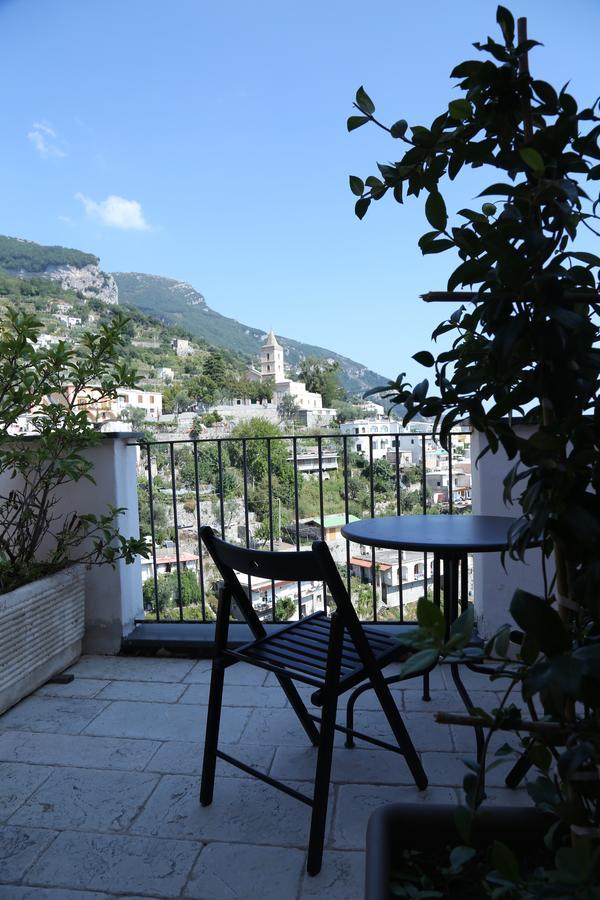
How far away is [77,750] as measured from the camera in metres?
2.32

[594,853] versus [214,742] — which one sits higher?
[594,853]

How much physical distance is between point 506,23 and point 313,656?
1572mm

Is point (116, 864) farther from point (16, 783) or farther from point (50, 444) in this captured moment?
point (50, 444)

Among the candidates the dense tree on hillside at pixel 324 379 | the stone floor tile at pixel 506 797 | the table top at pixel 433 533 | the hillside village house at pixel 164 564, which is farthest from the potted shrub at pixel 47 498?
the dense tree on hillside at pixel 324 379

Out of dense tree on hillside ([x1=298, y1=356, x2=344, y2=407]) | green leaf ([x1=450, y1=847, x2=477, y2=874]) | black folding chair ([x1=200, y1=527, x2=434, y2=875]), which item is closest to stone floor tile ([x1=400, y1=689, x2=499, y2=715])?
black folding chair ([x1=200, y1=527, x2=434, y2=875])

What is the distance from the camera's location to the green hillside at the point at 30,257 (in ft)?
109

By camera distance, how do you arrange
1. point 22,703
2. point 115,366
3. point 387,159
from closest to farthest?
point 387,159 < point 22,703 < point 115,366

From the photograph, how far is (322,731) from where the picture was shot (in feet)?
5.39

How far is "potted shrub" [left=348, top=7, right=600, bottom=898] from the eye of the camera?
686 mm

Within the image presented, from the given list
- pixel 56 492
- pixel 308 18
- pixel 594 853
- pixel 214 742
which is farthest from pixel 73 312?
pixel 594 853

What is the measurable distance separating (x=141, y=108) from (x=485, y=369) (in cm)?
6253

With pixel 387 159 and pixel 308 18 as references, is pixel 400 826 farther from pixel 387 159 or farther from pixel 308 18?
pixel 308 18

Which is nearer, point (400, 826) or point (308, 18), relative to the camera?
point (400, 826)

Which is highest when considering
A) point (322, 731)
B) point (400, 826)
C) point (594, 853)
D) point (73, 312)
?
point (73, 312)
